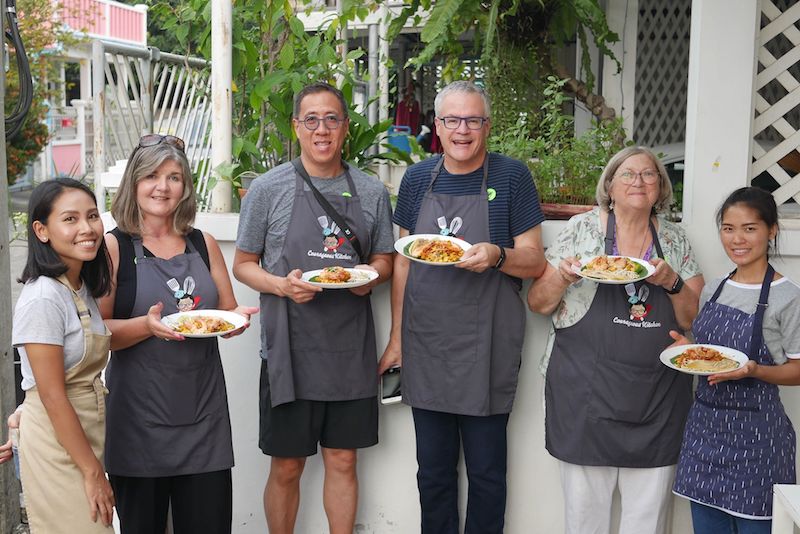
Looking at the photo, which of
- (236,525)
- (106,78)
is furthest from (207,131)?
(236,525)

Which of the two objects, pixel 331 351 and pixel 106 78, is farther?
pixel 106 78

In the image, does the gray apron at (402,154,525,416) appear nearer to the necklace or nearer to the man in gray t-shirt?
the man in gray t-shirt

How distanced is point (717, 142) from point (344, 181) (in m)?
1.56

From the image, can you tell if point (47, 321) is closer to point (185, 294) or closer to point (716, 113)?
point (185, 294)

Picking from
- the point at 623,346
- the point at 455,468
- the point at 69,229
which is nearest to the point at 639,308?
the point at 623,346

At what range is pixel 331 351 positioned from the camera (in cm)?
384

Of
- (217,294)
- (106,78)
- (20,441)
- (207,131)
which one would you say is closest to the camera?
(20,441)

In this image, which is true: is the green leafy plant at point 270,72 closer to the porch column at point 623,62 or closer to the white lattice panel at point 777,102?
the white lattice panel at point 777,102

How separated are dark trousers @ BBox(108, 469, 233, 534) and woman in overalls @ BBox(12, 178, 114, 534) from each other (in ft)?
1.18

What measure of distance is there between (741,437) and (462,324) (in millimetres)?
1107

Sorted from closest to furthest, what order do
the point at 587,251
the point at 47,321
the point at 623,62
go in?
the point at 47,321 → the point at 587,251 → the point at 623,62

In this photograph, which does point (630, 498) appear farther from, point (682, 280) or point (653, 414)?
point (682, 280)

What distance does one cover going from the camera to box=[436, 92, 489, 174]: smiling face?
3645mm

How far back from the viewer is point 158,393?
3.36 metres
